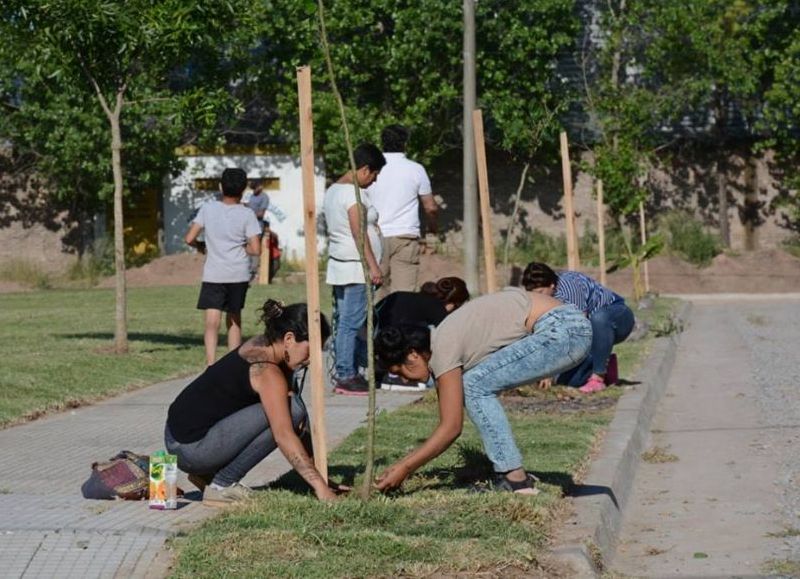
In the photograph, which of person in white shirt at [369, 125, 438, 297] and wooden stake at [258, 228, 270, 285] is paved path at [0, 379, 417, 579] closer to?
person in white shirt at [369, 125, 438, 297]

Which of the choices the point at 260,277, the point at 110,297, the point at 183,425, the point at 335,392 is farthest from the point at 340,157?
the point at 183,425

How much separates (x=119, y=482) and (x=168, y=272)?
26.5 m

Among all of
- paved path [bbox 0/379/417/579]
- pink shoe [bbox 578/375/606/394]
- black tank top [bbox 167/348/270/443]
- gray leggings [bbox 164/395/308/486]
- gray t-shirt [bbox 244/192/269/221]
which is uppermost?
gray t-shirt [bbox 244/192/269/221]

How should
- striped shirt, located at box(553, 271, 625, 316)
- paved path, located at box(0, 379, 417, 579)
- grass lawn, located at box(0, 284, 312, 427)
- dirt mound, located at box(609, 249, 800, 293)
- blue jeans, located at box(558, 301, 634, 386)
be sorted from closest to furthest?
1. paved path, located at box(0, 379, 417, 579)
2. striped shirt, located at box(553, 271, 625, 316)
3. grass lawn, located at box(0, 284, 312, 427)
4. blue jeans, located at box(558, 301, 634, 386)
5. dirt mound, located at box(609, 249, 800, 293)

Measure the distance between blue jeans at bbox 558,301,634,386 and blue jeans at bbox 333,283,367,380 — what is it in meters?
1.75

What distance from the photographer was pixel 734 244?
127 feet

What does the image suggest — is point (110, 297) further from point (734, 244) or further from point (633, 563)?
point (633, 563)

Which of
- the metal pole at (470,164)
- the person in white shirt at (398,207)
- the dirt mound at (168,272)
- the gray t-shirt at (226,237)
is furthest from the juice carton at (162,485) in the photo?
the dirt mound at (168,272)

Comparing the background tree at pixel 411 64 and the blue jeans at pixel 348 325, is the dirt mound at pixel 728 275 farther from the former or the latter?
the blue jeans at pixel 348 325

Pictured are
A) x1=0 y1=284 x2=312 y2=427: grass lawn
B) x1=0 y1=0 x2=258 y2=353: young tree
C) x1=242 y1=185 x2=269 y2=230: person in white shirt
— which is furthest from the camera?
x1=242 y1=185 x2=269 y2=230: person in white shirt

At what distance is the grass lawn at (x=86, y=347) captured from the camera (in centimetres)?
1255

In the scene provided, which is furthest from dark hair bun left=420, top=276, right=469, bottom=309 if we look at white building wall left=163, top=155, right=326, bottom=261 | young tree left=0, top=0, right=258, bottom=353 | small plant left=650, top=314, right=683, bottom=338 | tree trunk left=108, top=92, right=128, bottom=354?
white building wall left=163, top=155, right=326, bottom=261

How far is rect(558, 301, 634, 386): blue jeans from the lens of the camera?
504 inches

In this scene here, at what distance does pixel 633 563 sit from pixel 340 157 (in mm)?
28008
